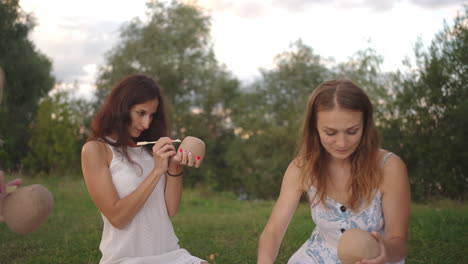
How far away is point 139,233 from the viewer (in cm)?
361

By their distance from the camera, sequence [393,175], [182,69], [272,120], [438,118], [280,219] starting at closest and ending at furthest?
1. [393,175]
2. [280,219]
3. [438,118]
4. [272,120]
5. [182,69]

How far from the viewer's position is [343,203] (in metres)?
3.32

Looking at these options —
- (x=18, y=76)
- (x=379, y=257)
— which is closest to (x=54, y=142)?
(x=18, y=76)

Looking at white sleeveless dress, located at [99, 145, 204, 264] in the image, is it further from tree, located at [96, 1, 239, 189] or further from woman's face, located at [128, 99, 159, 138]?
tree, located at [96, 1, 239, 189]

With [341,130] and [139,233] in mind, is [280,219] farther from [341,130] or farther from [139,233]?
[139,233]

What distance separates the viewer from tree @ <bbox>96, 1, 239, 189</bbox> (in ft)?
104

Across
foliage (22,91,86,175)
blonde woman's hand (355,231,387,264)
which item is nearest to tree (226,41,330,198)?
foliage (22,91,86,175)

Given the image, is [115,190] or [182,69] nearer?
[115,190]

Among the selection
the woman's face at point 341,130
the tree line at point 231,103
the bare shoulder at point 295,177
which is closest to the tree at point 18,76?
the tree line at point 231,103

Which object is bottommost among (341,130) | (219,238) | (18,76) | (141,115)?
(219,238)

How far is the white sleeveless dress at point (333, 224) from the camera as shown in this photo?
322 cm

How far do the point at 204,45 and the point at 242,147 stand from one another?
351 inches

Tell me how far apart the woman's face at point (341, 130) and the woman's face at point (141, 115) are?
1.34 metres

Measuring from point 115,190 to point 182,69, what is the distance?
1150 inches
